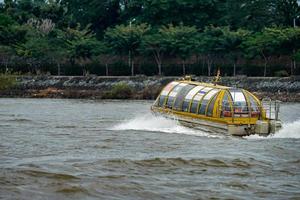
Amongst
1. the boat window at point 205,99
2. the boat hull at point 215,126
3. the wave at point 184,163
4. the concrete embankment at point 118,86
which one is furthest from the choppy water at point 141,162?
the concrete embankment at point 118,86

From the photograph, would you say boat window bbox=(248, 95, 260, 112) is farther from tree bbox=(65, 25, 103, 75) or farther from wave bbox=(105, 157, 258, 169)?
tree bbox=(65, 25, 103, 75)

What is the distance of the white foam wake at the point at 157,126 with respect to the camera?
3641 centimetres

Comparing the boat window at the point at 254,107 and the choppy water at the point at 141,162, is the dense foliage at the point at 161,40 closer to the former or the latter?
the choppy water at the point at 141,162

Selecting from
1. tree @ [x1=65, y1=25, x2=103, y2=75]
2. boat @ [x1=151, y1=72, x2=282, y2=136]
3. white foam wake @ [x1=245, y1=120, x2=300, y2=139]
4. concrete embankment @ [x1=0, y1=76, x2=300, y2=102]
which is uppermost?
tree @ [x1=65, y1=25, x2=103, y2=75]

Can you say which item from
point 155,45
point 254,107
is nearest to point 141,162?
point 254,107

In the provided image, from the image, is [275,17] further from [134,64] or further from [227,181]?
[227,181]

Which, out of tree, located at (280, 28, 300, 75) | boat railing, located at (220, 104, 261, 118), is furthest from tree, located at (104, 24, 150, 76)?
boat railing, located at (220, 104, 261, 118)

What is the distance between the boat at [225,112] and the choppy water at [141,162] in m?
0.43

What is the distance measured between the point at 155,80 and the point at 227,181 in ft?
160

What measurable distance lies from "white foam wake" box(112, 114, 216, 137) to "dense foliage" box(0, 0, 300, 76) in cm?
3526

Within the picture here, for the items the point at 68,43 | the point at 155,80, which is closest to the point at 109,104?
the point at 155,80

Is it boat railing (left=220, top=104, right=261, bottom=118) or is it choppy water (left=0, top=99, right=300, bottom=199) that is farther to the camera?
boat railing (left=220, top=104, right=261, bottom=118)

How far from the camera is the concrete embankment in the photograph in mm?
67438

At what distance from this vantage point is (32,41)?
8356cm
